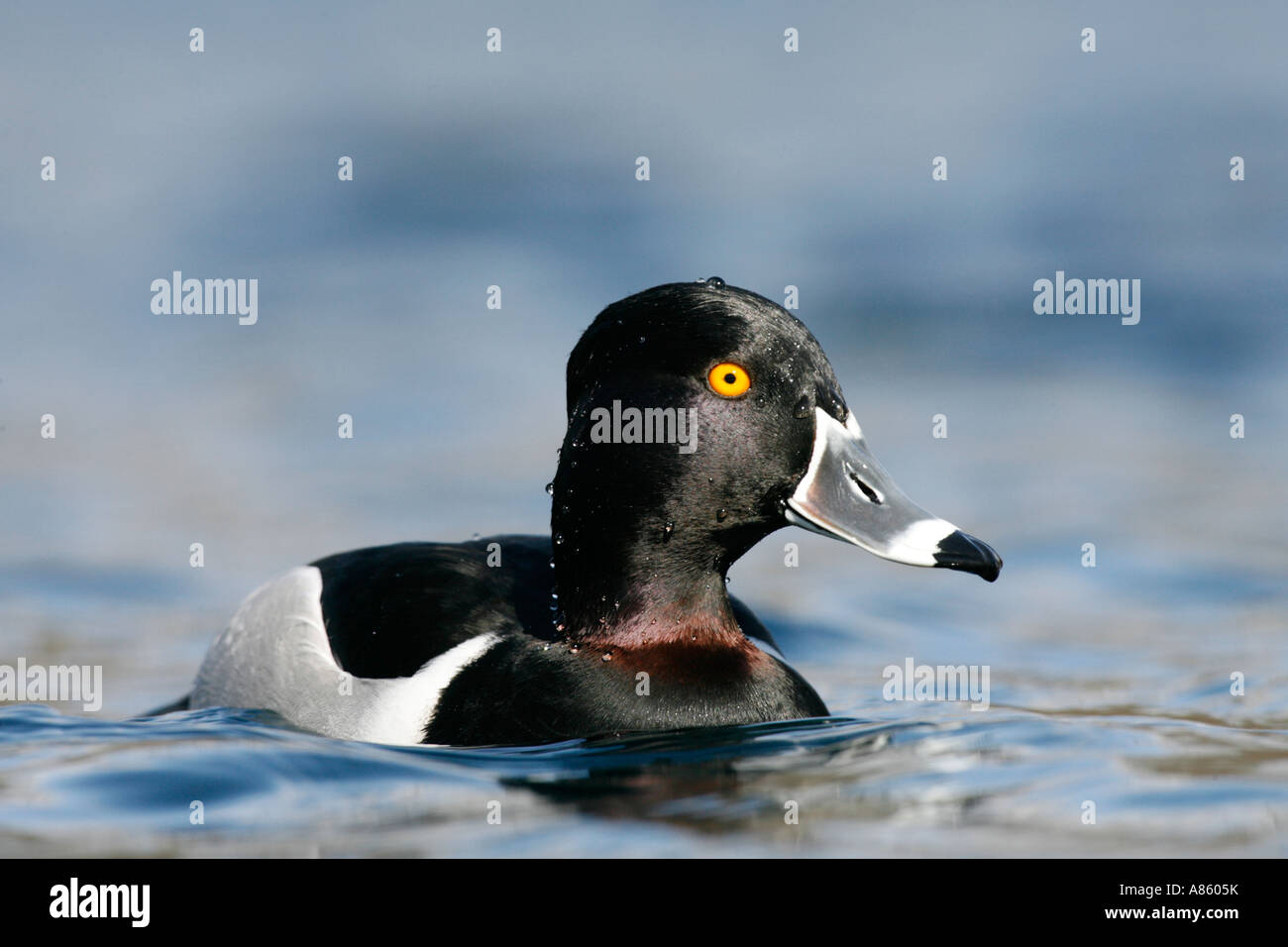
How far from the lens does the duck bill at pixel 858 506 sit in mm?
5211

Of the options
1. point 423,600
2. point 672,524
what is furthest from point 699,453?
point 423,600

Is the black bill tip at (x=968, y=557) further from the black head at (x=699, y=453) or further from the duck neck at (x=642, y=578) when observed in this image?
the duck neck at (x=642, y=578)

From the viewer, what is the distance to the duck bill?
5.21 metres

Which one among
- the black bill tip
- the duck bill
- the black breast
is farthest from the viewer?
the black breast

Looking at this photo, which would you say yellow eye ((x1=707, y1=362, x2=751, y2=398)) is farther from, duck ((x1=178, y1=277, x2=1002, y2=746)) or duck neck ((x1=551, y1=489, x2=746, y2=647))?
duck neck ((x1=551, y1=489, x2=746, y2=647))

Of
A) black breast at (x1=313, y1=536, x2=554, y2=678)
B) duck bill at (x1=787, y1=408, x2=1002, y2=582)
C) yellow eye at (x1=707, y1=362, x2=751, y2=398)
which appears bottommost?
black breast at (x1=313, y1=536, x2=554, y2=678)

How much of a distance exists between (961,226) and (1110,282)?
1250 mm

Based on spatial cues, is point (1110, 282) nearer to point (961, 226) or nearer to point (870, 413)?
point (961, 226)

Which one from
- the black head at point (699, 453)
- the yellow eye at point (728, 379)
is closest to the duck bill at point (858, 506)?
the black head at point (699, 453)

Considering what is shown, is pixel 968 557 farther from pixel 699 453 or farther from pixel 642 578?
pixel 642 578

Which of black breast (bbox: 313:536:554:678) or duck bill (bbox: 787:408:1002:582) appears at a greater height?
duck bill (bbox: 787:408:1002:582)

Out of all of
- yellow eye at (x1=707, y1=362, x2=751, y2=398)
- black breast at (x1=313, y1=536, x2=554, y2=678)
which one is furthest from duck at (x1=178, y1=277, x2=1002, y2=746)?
black breast at (x1=313, y1=536, x2=554, y2=678)

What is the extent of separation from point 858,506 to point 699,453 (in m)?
0.55

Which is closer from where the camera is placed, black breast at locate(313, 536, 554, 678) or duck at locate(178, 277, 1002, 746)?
duck at locate(178, 277, 1002, 746)
